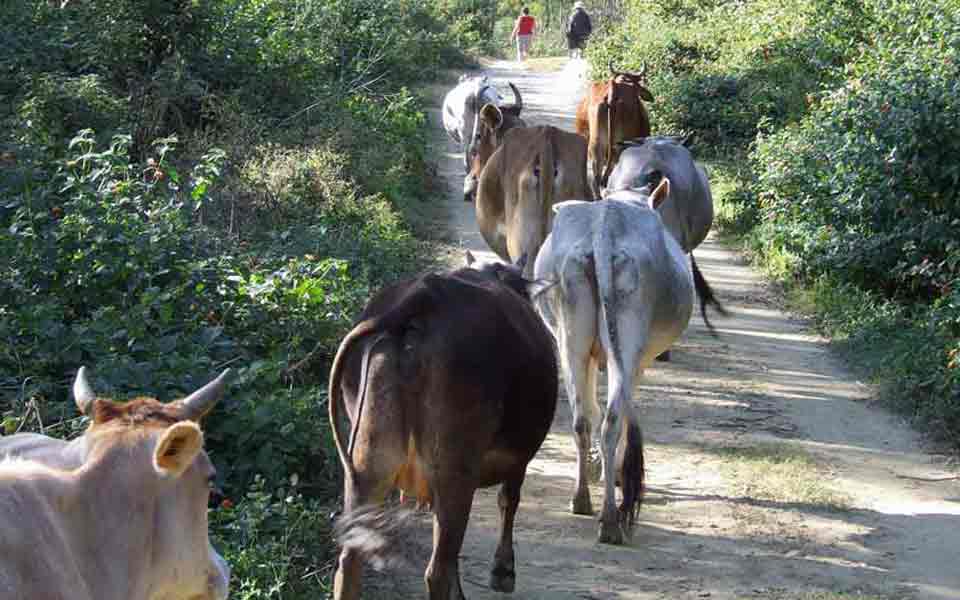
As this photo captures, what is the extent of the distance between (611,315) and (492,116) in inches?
221

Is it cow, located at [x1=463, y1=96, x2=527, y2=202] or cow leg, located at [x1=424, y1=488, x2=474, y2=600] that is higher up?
cow, located at [x1=463, y1=96, x2=527, y2=202]

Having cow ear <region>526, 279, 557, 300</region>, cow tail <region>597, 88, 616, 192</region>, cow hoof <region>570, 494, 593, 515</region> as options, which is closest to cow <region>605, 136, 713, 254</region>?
cow tail <region>597, 88, 616, 192</region>

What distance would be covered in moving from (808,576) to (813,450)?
2.03 metres

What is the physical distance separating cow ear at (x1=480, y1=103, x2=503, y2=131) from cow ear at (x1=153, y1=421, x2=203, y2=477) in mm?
8750

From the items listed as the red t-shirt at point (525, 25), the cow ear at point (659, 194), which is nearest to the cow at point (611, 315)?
the cow ear at point (659, 194)

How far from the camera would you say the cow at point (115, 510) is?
3.63m

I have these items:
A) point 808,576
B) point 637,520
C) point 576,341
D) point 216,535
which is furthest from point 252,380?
point 808,576

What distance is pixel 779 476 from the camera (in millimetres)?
8125

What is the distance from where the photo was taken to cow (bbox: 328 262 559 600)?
545 cm

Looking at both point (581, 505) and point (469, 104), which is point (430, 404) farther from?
point (469, 104)

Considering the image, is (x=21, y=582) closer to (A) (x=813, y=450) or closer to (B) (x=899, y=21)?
(A) (x=813, y=450)

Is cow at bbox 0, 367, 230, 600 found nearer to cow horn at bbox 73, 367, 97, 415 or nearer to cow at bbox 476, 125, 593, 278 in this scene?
cow horn at bbox 73, 367, 97, 415

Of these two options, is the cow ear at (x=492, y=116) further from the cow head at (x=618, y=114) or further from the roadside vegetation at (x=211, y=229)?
the cow head at (x=618, y=114)

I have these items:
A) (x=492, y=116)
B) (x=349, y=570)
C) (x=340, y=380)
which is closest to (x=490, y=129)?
(x=492, y=116)
